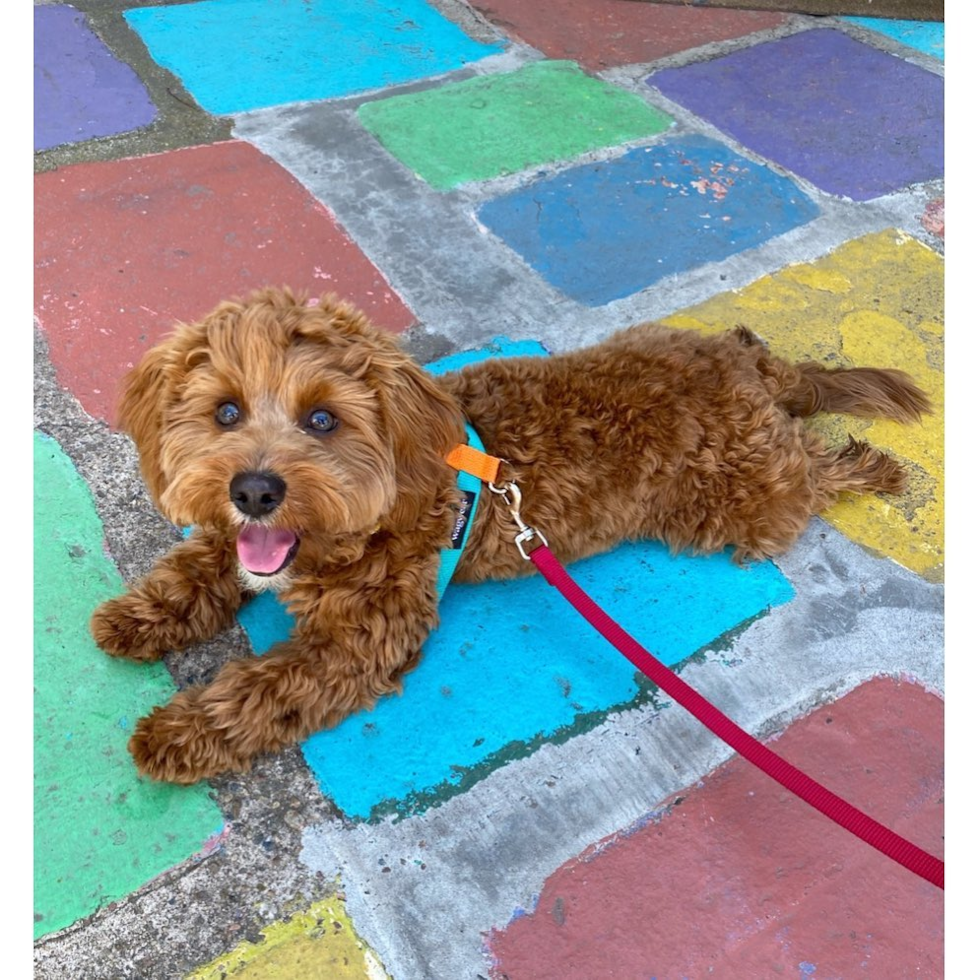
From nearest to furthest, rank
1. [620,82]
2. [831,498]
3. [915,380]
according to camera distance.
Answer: [831,498], [915,380], [620,82]

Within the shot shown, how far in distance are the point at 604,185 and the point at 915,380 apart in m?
1.87

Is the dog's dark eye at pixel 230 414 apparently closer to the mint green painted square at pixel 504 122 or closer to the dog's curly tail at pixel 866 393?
the dog's curly tail at pixel 866 393

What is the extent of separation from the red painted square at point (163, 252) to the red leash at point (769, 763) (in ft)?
6.41

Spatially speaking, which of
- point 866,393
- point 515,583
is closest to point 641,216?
point 866,393

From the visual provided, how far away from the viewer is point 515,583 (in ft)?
10.3

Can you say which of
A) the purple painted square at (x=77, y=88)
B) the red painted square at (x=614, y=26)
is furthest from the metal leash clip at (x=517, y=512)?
the red painted square at (x=614, y=26)

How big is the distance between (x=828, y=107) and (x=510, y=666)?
4419 millimetres

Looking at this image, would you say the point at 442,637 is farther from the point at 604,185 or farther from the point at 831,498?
the point at 604,185

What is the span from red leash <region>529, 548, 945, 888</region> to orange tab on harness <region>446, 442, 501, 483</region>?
0.98 ft

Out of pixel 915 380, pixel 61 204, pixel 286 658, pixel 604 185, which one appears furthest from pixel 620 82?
pixel 286 658

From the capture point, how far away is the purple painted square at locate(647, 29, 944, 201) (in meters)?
5.13

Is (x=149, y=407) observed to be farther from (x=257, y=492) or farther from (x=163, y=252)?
(x=163, y=252)

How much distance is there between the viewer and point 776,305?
4.28m

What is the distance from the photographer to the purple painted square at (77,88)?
4637mm
